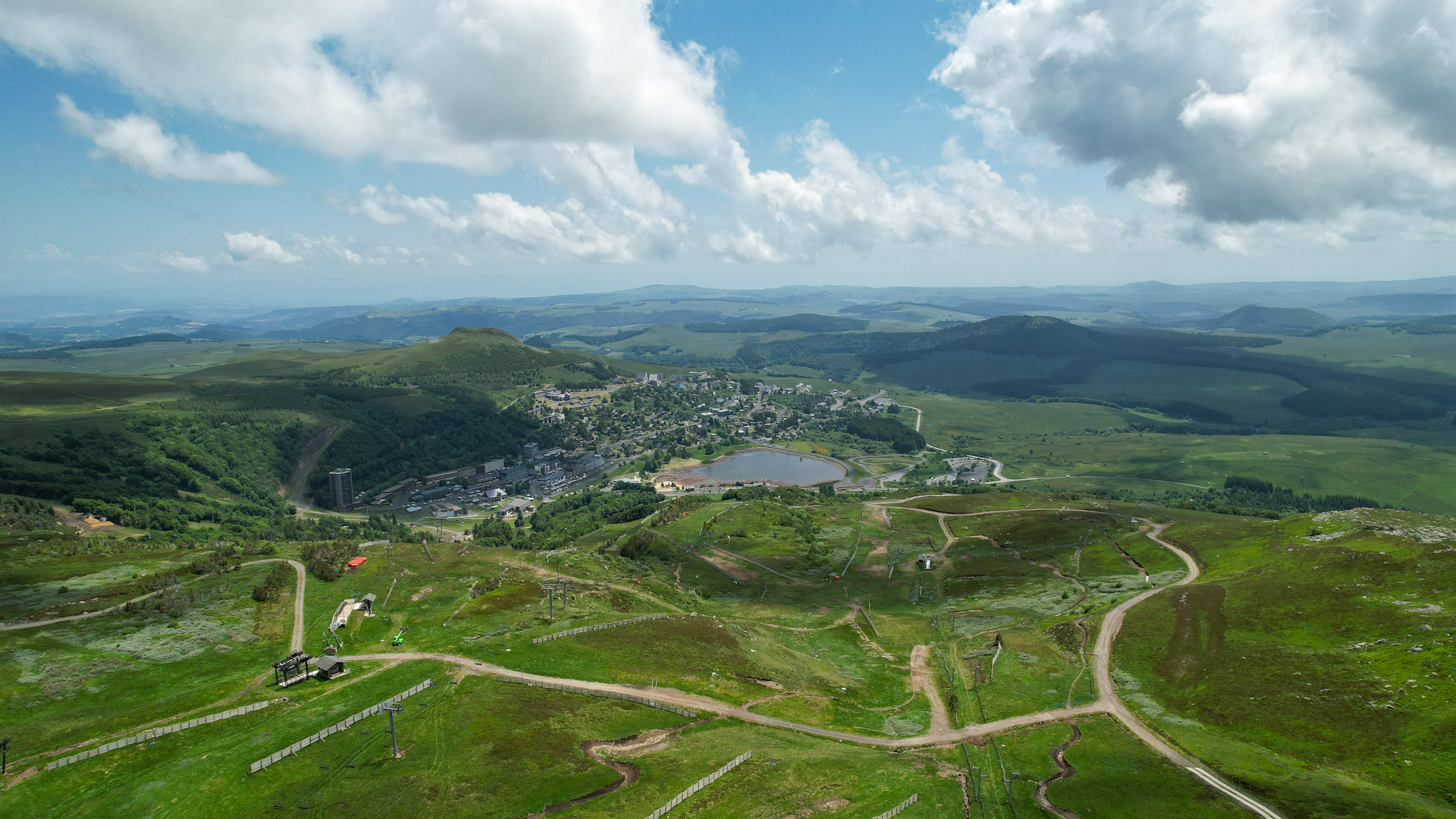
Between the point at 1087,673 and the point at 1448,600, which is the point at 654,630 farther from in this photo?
the point at 1448,600

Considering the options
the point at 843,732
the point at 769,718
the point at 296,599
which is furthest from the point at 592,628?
the point at 296,599

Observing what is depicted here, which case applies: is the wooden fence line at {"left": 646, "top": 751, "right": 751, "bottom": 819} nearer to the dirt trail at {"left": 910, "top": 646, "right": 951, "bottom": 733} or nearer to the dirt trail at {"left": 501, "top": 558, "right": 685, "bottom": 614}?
the dirt trail at {"left": 910, "top": 646, "right": 951, "bottom": 733}

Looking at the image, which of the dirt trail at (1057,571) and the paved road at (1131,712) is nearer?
the paved road at (1131,712)

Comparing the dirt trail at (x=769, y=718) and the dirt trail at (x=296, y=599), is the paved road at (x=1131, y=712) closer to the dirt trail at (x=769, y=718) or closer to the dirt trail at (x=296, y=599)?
the dirt trail at (x=769, y=718)

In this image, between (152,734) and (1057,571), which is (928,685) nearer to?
(1057,571)

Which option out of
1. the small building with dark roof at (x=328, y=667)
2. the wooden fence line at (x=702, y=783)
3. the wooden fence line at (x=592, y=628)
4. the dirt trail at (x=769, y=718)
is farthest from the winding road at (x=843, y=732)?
the wooden fence line at (x=702, y=783)
